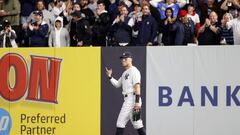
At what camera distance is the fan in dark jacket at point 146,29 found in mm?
18234

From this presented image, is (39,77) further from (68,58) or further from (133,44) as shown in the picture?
(133,44)

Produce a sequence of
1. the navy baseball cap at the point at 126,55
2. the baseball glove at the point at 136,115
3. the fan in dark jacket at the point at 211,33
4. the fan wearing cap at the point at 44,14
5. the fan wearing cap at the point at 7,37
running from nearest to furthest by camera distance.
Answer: the baseball glove at the point at 136,115 → the navy baseball cap at the point at 126,55 → the fan in dark jacket at the point at 211,33 → the fan wearing cap at the point at 7,37 → the fan wearing cap at the point at 44,14

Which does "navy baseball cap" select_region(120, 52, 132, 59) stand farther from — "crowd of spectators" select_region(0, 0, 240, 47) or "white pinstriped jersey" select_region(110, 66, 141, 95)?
"crowd of spectators" select_region(0, 0, 240, 47)

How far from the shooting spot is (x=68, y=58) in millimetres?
17875

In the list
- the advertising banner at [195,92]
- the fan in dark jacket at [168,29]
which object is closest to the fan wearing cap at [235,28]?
the advertising banner at [195,92]

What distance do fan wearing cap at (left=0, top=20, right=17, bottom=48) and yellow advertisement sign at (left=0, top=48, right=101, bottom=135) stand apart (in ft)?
2.27

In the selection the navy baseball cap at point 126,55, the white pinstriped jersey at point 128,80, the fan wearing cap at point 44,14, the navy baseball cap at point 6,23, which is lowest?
the white pinstriped jersey at point 128,80

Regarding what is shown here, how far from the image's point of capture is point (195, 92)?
17.8m

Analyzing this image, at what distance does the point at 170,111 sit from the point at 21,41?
4060mm

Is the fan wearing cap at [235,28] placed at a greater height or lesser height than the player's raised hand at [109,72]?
greater

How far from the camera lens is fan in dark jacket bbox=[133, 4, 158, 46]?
18.2 m

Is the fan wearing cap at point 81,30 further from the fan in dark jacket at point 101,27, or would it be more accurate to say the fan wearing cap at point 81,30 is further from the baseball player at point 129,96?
the baseball player at point 129,96

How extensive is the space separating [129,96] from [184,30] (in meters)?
1.99

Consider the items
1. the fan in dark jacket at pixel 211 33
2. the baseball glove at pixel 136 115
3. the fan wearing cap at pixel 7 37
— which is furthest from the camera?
the fan wearing cap at pixel 7 37
